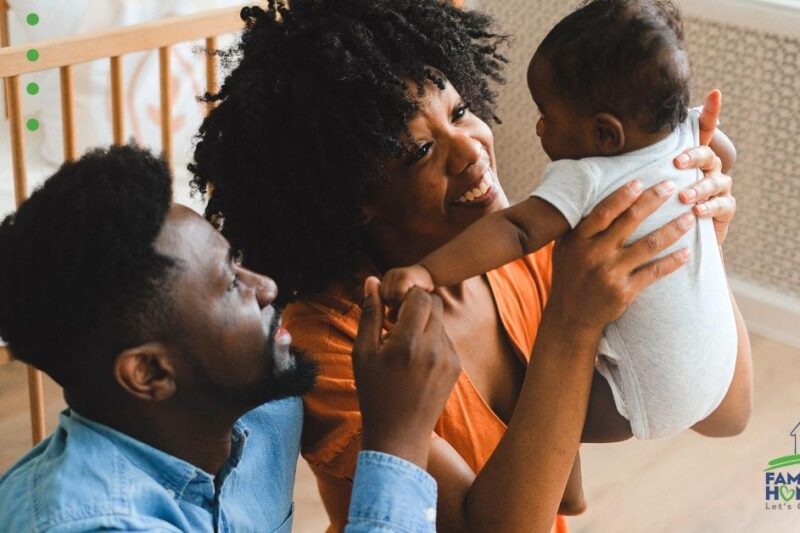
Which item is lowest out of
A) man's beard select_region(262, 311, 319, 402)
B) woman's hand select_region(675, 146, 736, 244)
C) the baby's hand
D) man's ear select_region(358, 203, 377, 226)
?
man's beard select_region(262, 311, 319, 402)

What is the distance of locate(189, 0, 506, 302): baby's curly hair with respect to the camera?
1.20m

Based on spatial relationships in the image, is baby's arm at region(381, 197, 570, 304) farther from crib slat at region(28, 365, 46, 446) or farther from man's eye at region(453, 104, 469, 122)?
crib slat at region(28, 365, 46, 446)

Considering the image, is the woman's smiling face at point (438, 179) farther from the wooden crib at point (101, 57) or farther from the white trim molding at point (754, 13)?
the white trim molding at point (754, 13)

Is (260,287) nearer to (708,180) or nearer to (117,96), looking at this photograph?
(708,180)

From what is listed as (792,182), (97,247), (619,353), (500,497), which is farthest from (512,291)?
(792,182)

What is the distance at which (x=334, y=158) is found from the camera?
4.07 feet

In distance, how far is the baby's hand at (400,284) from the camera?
41.1 inches

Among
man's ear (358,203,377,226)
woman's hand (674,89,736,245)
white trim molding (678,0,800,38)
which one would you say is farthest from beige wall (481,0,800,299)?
man's ear (358,203,377,226)

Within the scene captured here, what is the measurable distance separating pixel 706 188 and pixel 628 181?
0.10m

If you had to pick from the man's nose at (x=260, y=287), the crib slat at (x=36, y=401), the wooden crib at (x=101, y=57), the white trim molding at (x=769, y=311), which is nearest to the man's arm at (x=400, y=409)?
the man's nose at (x=260, y=287)

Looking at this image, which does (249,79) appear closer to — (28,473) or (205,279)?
(205,279)

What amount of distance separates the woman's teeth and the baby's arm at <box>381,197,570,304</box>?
0.13m

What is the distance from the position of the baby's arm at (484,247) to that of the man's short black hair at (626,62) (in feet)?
0.44

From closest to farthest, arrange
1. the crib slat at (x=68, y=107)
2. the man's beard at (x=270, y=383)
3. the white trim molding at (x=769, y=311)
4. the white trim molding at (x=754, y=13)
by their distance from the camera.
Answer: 1. the man's beard at (x=270, y=383)
2. the crib slat at (x=68, y=107)
3. the white trim molding at (x=754, y=13)
4. the white trim molding at (x=769, y=311)
